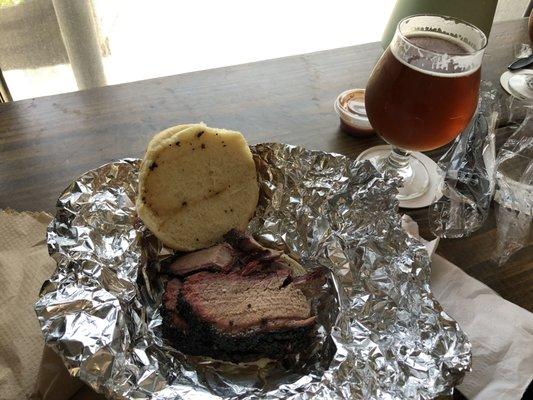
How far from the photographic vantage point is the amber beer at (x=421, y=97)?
35.8 inches

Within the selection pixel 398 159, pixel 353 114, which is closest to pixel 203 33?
pixel 353 114

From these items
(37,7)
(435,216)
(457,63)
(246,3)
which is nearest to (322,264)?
(435,216)

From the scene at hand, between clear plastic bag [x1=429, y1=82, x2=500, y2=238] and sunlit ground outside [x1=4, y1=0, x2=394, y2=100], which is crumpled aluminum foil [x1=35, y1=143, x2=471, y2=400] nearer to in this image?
clear plastic bag [x1=429, y1=82, x2=500, y2=238]

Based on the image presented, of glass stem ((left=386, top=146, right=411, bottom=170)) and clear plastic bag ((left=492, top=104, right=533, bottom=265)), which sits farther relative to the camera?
glass stem ((left=386, top=146, right=411, bottom=170))

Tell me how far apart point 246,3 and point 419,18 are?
2.37m

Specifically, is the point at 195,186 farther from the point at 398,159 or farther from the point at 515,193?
the point at 515,193

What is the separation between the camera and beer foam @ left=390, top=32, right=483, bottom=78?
882 millimetres

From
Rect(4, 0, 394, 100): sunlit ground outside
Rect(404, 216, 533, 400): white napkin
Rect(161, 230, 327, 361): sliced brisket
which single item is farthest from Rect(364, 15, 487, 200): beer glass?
Rect(4, 0, 394, 100): sunlit ground outside

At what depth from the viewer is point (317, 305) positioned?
0.98 m

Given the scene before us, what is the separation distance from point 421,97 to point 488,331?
435 mm

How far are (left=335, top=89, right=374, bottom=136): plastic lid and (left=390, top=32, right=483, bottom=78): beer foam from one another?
0.85 feet

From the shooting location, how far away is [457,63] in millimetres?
884

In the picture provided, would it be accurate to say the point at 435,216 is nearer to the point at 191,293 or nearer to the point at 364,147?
the point at 364,147

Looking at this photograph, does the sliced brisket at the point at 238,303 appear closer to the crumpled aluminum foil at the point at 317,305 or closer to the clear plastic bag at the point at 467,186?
the crumpled aluminum foil at the point at 317,305
